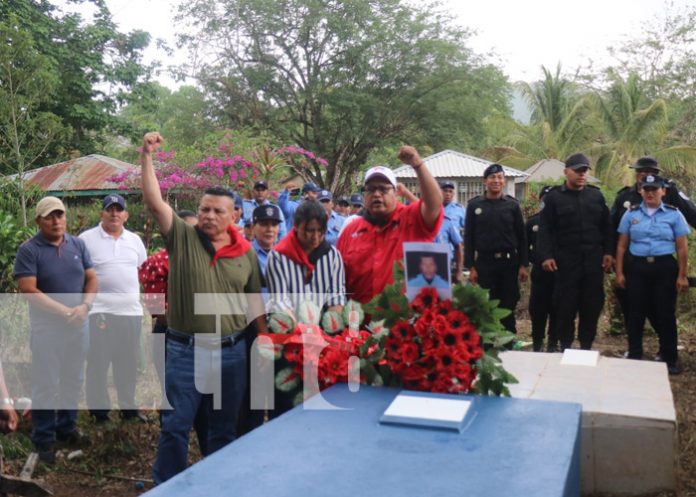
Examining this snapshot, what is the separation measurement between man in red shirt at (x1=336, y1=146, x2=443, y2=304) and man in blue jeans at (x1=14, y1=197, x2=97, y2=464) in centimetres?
211

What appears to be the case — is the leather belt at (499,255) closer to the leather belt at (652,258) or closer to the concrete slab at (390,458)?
the leather belt at (652,258)

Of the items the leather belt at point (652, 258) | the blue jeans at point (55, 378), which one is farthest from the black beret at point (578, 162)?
the blue jeans at point (55, 378)

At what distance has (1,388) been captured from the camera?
3053 mm

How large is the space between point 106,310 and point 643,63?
3066 cm

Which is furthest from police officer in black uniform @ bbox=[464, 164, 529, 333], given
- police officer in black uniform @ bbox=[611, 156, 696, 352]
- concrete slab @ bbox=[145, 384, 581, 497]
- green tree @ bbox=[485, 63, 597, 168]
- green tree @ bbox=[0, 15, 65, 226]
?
green tree @ bbox=[485, 63, 597, 168]

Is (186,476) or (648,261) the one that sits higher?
(648,261)

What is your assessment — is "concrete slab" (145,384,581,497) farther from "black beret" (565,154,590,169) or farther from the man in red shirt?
"black beret" (565,154,590,169)

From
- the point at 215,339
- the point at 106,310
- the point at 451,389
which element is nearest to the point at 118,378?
the point at 106,310

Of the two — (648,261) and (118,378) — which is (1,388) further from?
(648,261)

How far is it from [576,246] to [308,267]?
318 cm

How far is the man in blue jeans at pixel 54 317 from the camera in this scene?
15.6 feet

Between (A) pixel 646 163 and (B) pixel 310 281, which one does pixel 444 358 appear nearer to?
(B) pixel 310 281

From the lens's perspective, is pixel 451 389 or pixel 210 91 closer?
pixel 451 389

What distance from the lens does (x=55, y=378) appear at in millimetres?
4859
